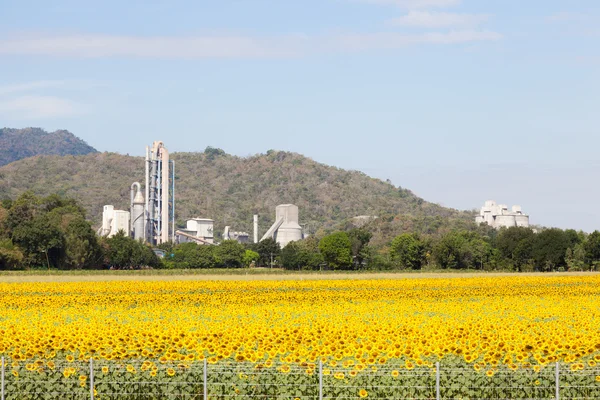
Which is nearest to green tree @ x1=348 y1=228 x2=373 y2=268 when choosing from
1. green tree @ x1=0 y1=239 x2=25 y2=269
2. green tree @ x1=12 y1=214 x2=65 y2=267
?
green tree @ x1=12 y1=214 x2=65 y2=267

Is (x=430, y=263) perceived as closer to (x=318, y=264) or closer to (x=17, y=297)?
(x=318, y=264)

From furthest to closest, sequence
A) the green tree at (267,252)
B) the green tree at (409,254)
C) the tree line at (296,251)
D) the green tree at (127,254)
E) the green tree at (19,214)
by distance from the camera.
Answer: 1. the green tree at (267,252)
2. the green tree at (409,254)
3. the green tree at (127,254)
4. the green tree at (19,214)
5. the tree line at (296,251)

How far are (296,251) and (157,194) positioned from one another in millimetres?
43951

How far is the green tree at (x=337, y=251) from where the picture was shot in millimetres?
144000

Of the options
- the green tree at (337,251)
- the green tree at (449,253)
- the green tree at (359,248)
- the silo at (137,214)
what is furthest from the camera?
the silo at (137,214)

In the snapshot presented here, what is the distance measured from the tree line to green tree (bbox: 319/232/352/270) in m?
0.16

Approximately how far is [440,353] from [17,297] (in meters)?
36.1

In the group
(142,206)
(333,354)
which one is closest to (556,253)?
(142,206)

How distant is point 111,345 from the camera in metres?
20.8

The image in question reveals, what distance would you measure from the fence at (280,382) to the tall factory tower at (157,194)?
161395 mm

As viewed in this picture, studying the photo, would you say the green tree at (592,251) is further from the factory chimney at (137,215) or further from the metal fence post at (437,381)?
the metal fence post at (437,381)

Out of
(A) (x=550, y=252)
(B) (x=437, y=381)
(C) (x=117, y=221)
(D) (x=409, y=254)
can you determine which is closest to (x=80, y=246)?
(D) (x=409, y=254)

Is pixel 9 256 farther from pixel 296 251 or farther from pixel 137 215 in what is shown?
pixel 137 215

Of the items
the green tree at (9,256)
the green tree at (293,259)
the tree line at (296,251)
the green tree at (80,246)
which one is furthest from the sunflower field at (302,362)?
the green tree at (293,259)
